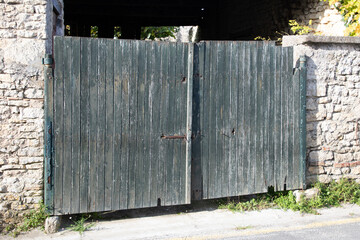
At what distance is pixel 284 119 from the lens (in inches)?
218

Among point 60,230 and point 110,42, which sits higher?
point 110,42

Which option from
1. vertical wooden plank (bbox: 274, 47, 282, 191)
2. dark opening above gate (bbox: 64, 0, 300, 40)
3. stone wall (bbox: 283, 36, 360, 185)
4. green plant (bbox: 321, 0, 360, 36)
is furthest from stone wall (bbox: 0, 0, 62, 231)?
dark opening above gate (bbox: 64, 0, 300, 40)

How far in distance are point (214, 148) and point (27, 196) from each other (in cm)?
243

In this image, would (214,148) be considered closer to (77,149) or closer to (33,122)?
(77,149)

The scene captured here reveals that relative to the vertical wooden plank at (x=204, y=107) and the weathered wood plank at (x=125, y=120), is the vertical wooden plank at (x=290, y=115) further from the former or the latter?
→ the weathered wood plank at (x=125, y=120)

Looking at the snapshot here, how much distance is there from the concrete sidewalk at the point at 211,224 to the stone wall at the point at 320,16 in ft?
12.7

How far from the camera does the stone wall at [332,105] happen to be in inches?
226

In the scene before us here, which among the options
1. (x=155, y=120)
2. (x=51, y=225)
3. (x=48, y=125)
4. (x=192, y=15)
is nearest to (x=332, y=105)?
(x=155, y=120)

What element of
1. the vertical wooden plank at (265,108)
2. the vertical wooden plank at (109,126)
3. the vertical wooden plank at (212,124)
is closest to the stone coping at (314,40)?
the vertical wooden plank at (265,108)

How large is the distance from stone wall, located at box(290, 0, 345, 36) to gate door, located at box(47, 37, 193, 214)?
4073mm

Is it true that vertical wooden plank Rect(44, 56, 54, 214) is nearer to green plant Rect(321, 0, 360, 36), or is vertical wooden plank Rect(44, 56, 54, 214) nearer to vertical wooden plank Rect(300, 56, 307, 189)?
vertical wooden plank Rect(300, 56, 307, 189)

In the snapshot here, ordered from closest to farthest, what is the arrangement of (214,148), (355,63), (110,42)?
1. (110,42)
2. (214,148)
3. (355,63)

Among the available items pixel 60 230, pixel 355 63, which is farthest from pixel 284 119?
pixel 60 230

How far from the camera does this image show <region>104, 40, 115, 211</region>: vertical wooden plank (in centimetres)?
477
